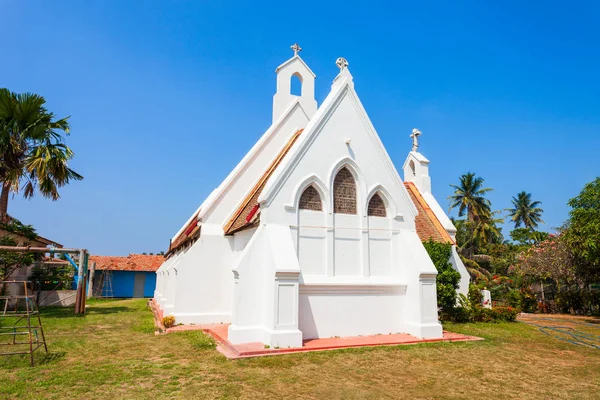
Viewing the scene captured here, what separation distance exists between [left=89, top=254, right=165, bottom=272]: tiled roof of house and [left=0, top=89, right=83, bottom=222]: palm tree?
69.0ft

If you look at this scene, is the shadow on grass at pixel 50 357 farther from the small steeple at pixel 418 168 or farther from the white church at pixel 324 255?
the small steeple at pixel 418 168

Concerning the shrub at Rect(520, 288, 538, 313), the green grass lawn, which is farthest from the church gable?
the shrub at Rect(520, 288, 538, 313)

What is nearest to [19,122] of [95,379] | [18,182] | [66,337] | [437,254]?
[18,182]

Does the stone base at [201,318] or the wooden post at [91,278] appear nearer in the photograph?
the stone base at [201,318]

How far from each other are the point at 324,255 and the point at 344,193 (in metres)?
2.31

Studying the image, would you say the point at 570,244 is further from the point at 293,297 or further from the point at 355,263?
the point at 293,297

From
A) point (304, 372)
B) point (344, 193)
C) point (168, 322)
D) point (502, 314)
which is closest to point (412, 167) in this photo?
point (502, 314)

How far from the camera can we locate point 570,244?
19469mm

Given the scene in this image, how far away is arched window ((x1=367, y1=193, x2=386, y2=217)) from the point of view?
45.0 feet

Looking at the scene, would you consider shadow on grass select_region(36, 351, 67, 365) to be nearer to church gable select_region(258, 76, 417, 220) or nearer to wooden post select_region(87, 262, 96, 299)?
church gable select_region(258, 76, 417, 220)

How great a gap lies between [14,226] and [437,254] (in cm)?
2196

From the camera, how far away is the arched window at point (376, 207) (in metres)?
13.7

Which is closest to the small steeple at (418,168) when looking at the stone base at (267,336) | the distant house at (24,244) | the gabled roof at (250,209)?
the gabled roof at (250,209)

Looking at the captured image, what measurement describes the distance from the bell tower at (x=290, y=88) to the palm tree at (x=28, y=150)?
11140 mm
